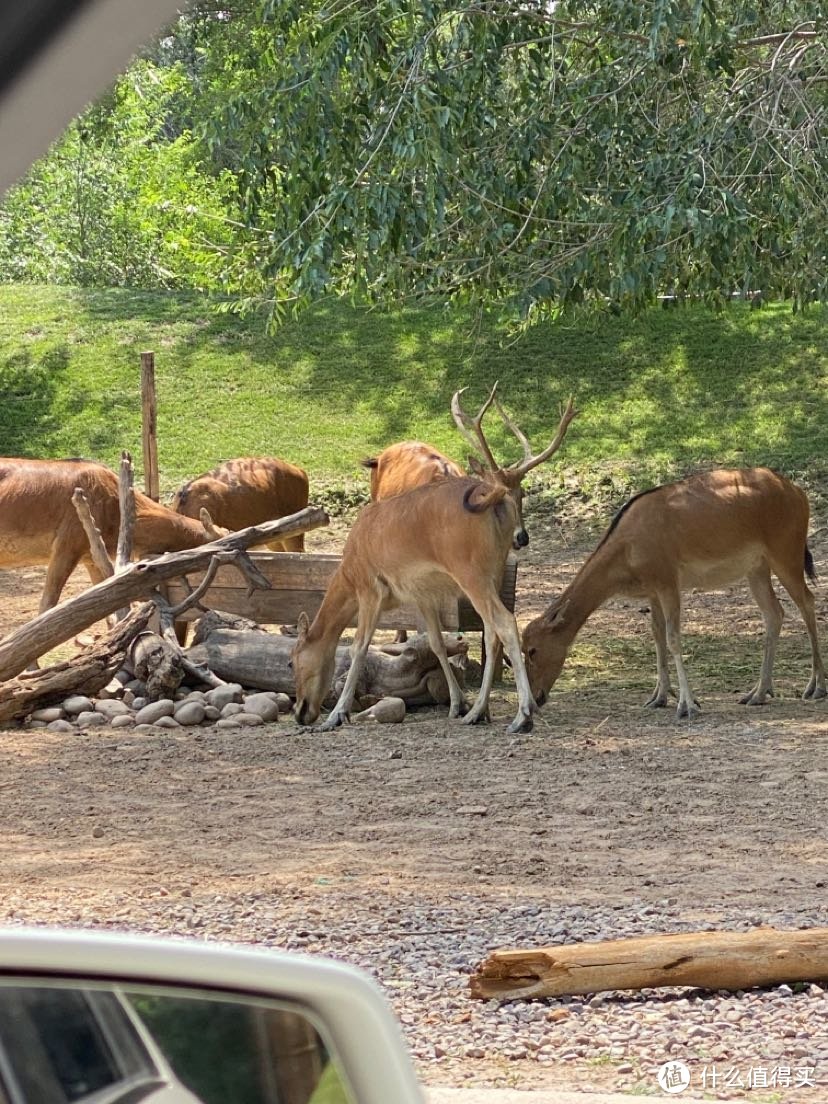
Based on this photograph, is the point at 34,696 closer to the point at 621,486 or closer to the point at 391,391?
the point at 621,486

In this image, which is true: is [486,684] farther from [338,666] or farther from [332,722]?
[338,666]

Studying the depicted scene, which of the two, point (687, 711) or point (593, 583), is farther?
point (593, 583)

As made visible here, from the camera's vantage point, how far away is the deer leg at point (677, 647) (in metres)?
9.34

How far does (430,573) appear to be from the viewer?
9.56m

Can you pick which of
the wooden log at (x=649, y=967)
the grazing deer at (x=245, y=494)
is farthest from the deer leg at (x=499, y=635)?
the wooden log at (x=649, y=967)

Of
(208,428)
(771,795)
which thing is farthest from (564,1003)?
(208,428)

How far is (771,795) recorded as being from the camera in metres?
7.20

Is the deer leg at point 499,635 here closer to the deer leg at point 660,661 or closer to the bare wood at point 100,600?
the deer leg at point 660,661

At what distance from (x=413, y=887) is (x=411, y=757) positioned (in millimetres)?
2513

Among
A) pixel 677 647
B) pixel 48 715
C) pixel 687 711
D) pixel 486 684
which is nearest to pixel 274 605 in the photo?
pixel 48 715

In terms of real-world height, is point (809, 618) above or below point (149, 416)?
below

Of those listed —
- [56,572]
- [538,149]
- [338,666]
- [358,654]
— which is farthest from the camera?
[56,572]

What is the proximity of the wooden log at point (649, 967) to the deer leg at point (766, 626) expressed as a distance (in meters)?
5.43

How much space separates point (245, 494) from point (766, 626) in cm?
477
